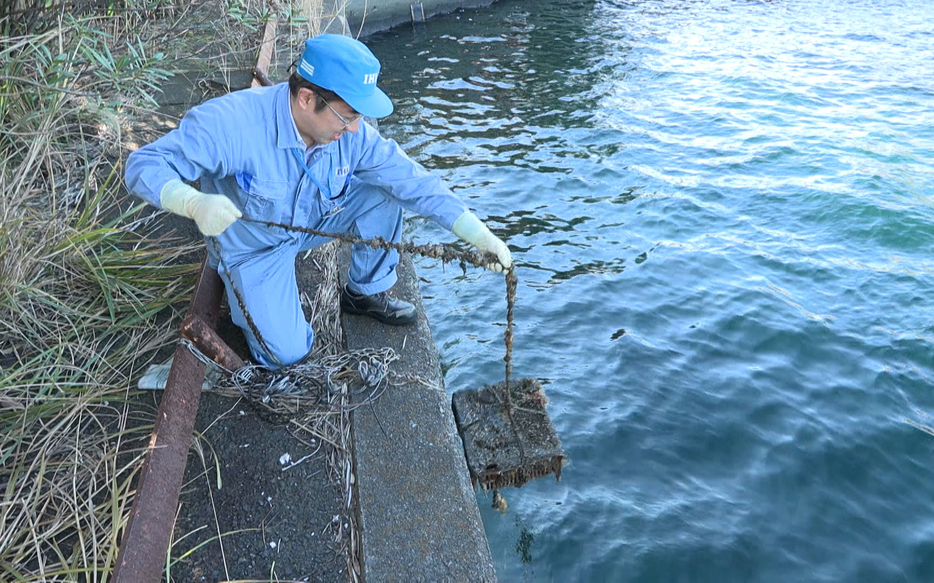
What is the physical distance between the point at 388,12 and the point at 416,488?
42.4 feet

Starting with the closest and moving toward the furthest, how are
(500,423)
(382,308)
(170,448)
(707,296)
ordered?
(170,448) < (500,423) < (382,308) < (707,296)

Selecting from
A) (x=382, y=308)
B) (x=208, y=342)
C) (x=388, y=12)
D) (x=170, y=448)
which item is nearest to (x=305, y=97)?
(x=208, y=342)

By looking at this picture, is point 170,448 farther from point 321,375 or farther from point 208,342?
point 321,375

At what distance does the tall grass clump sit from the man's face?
1269 millimetres

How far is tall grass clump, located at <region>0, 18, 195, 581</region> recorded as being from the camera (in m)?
2.72

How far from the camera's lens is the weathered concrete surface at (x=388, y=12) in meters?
13.8

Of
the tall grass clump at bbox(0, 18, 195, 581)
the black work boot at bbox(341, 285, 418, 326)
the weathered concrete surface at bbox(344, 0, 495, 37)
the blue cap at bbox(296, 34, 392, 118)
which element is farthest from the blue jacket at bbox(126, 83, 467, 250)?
the weathered concrete surface at bbox(344, 0, 495, 37)

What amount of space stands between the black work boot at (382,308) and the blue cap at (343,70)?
1.21 metres

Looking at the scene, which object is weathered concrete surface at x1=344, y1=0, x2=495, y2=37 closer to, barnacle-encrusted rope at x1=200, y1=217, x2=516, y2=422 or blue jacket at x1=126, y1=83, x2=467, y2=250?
blue jacket at x1=126, y1=83, x2=467, y2=250

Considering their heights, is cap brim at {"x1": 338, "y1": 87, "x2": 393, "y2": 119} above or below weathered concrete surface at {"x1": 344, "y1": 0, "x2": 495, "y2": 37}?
above

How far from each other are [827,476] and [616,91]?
7.40m

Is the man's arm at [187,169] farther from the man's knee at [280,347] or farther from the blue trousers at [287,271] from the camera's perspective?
the man's knee at [280,347]

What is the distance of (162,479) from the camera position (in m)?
2.65

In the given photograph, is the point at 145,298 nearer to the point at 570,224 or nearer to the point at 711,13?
the point at 570,224
